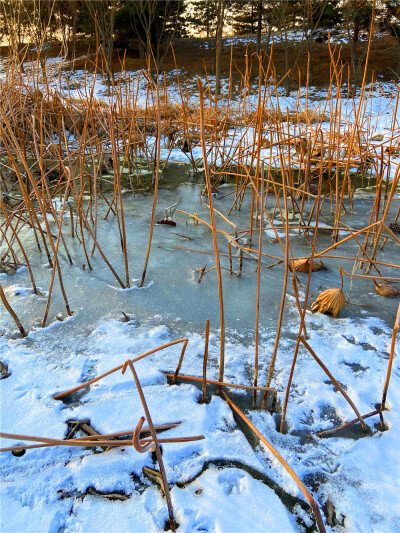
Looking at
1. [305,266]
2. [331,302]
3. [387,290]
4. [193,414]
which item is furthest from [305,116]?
[193,414]

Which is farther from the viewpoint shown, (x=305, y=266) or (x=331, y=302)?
(x=305, y=266)

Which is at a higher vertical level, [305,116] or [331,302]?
[305,116]

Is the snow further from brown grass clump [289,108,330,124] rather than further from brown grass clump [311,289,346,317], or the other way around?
brown grass clump [289,108,330,124]

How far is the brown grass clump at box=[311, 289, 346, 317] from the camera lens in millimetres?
1332

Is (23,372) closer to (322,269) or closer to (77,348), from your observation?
(77,348)

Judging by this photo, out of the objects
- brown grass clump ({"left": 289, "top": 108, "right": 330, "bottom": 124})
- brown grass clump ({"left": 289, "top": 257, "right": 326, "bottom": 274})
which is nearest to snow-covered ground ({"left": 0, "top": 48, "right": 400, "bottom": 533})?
brown grass clump ({"left": 289, "top": 257, "right": 326, "bottom": 274})

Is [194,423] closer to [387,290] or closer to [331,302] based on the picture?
[331,302]

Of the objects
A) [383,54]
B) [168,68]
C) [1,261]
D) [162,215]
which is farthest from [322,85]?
[1,261]

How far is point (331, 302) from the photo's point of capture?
4.39 ft

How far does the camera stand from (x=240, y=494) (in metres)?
0.75

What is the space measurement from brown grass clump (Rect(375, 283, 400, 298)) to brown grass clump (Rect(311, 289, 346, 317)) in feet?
0.87

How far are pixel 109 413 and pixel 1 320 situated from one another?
622mm

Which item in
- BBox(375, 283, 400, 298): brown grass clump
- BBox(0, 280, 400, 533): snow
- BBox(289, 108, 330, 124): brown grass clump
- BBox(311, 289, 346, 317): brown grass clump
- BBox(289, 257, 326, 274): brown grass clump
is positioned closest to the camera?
BBox(0, 280, 400, 533): snow

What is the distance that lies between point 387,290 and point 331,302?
0.33 metres
